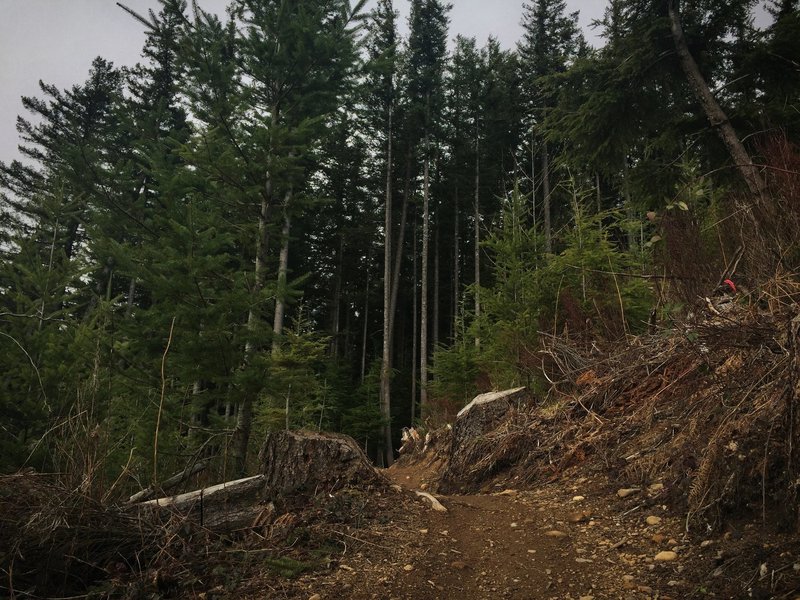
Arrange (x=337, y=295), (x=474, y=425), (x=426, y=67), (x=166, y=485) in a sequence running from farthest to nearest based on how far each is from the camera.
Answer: (x=337, y=295), (x=426, y=67), (x=474, y=425), (x=166, y=485)

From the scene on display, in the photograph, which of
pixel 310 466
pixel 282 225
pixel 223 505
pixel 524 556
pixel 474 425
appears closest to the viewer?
pixel 524 556

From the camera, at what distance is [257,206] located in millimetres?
7316

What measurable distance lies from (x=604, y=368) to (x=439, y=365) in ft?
28.0

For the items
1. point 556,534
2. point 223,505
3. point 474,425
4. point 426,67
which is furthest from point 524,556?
point 426,67

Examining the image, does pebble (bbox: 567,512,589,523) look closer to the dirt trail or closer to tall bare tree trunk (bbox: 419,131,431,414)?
the dirt trail

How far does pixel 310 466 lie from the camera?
4031 millimetres

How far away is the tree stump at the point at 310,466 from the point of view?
392cm

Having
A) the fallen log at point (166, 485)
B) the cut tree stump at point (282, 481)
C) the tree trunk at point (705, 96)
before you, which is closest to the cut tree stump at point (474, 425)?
the cut tree stump at point (282, 481)

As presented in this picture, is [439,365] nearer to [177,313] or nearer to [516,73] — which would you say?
[177,313]

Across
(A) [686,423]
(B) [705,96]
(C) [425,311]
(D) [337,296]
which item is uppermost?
(B) [705,96]

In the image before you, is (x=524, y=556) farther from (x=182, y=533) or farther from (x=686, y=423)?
(x=182, y=533)

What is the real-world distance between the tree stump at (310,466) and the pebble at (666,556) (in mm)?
2335

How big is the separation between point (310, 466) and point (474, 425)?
9.79 ft

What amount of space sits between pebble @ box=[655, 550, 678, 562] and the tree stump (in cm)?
234
